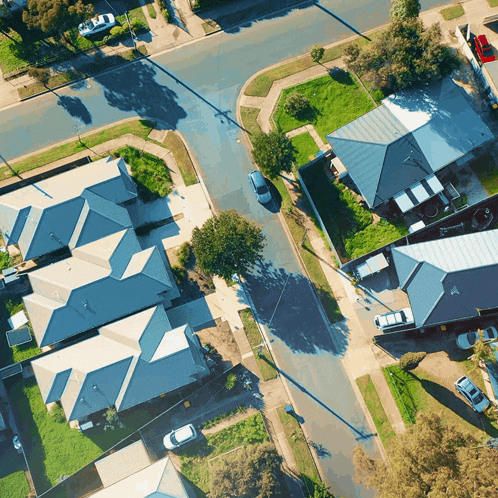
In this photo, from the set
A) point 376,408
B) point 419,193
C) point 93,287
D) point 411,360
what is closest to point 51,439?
point 93,287

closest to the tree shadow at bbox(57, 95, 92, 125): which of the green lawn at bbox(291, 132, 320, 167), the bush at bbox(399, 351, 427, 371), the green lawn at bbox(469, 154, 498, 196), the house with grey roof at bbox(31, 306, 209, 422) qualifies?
the green lawn at bbox(291, 132, 320, 167)

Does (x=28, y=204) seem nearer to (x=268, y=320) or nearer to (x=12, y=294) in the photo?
(x=12, y=294)

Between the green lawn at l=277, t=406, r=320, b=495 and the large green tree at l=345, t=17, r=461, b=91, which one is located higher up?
the large green tree at l=345, t=17, r=461, b=91

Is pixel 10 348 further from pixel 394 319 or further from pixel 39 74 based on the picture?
pixel 394 319

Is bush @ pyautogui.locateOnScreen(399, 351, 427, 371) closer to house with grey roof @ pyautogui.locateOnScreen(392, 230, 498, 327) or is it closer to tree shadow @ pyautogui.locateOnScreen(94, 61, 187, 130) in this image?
house with grey roof @ pyautogui.locateOnScreen(392, 230, 498, 327)

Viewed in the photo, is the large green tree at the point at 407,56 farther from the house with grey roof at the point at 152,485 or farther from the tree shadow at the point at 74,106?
the house with grey roof at the point at 152,485

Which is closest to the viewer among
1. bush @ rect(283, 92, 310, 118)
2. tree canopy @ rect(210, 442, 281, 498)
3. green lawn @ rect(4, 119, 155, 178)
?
tree canopy @ rect(210, 442, 281, 498)
